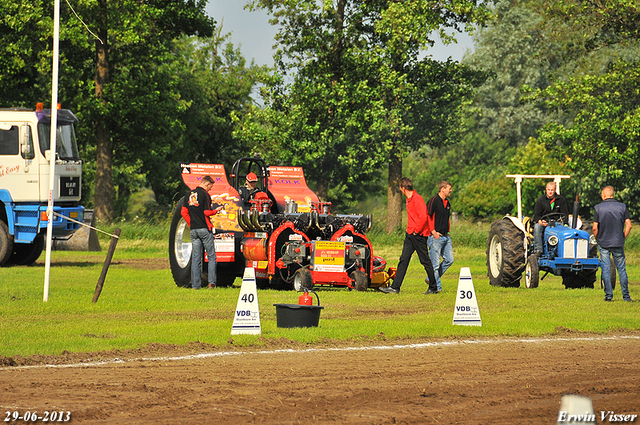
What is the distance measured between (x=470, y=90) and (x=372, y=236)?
8674mm

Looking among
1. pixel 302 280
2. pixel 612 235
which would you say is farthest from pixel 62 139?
pixel 612 235

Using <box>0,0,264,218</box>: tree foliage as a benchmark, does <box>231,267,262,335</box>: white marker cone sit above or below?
below

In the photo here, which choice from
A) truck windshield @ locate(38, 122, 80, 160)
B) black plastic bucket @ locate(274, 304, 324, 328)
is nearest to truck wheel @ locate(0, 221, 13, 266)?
truck windshield @ locate(38, 122, 80, 160)

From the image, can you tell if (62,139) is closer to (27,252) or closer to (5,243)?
(5,243)

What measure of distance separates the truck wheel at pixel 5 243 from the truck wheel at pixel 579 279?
43.2ft

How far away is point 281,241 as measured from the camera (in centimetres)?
1667

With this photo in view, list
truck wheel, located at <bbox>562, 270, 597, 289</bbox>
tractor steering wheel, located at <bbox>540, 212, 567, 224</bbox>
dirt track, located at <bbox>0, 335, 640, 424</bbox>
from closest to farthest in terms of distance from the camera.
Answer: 1. dirt track, located at <bbox>0, 335, 640, 424</bbox>
2. tractor steering wheel, located at <bbox>540, 212, 567, 224</bbox>
3. truck wheel, located at <bbox>562, 270, 597, 289</bbox>

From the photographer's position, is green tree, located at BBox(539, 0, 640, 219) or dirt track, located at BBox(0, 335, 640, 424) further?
green tree, located at BBox(539, 0, 640, 219)

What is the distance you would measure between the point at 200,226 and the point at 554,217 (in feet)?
24.8

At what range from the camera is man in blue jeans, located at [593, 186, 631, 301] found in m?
15.7

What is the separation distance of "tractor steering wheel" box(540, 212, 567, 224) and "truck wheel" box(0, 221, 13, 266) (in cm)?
1271

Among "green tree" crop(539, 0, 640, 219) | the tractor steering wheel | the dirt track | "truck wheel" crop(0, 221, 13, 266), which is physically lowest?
the dirt track

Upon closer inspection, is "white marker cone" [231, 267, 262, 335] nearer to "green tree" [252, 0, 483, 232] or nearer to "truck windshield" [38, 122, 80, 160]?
"truck windshield" [38, 122, 80, 160]

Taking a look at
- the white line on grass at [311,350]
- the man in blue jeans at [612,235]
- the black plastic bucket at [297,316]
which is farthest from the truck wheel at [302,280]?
the white line on grass at [311,350]
